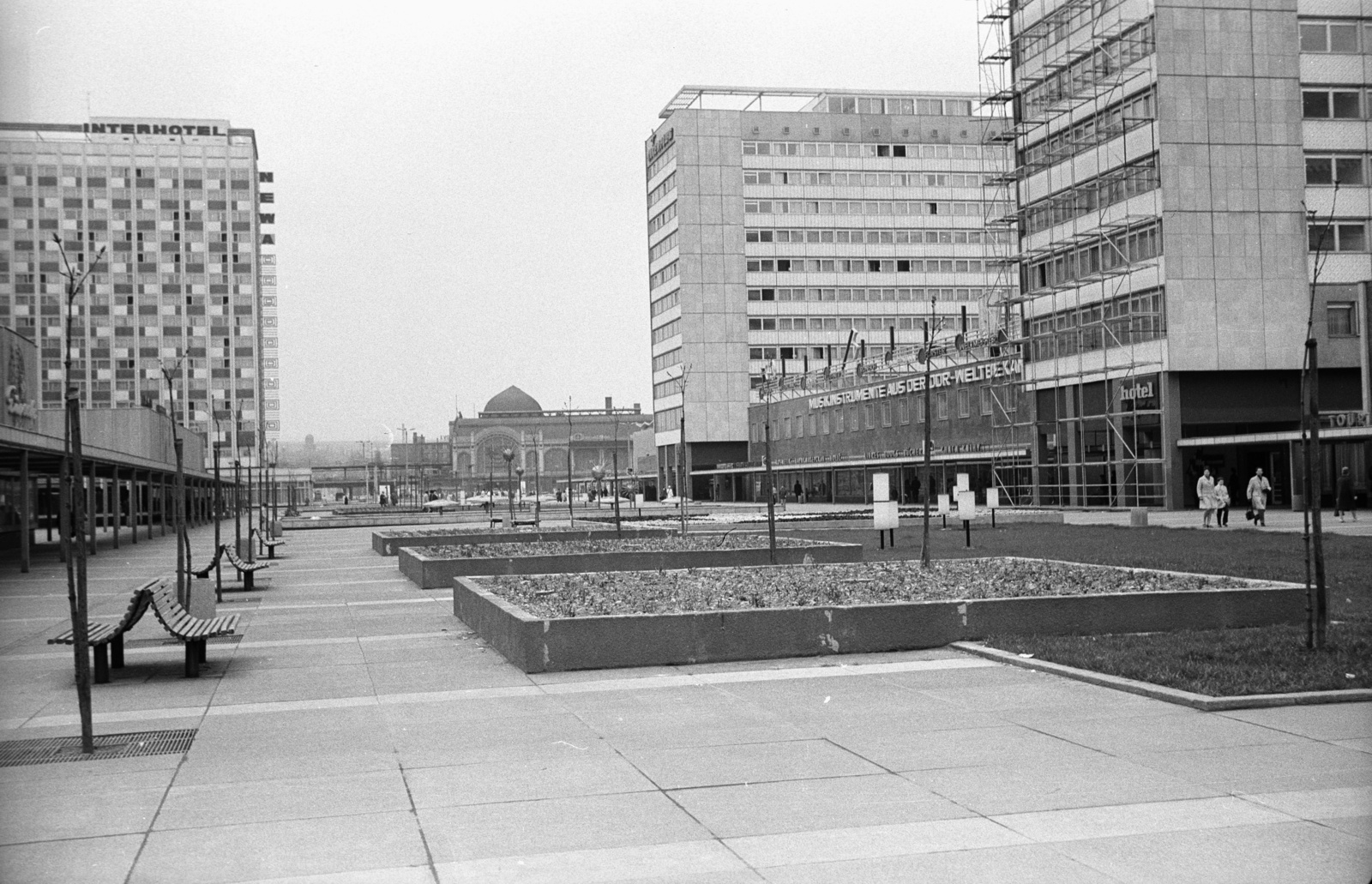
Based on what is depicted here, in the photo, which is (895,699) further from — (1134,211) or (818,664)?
(1134,211)

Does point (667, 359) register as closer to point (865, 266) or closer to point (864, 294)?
point (864, 294)

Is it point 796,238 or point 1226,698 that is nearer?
point 1226,698

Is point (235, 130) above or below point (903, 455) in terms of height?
above

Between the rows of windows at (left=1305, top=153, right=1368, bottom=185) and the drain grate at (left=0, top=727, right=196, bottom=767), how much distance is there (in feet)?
175

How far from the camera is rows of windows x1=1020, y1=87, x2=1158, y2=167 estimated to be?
55.0m

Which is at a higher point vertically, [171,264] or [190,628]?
[171,264]

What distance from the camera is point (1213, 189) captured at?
53.8 m

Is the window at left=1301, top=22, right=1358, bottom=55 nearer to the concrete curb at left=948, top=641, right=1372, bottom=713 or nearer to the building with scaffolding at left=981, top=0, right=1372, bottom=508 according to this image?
the building with scaffolding at left=981, top=0, right=1372, bottom=508

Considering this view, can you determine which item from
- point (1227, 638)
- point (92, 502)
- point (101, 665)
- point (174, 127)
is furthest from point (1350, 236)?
point (174, 127)

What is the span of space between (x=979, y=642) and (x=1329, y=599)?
5.78m

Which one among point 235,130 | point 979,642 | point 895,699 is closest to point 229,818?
Answer: point 895,699

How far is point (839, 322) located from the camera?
112562 mm

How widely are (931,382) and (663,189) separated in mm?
46664

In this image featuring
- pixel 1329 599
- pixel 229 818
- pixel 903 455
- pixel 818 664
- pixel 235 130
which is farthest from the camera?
pixel 235 130
